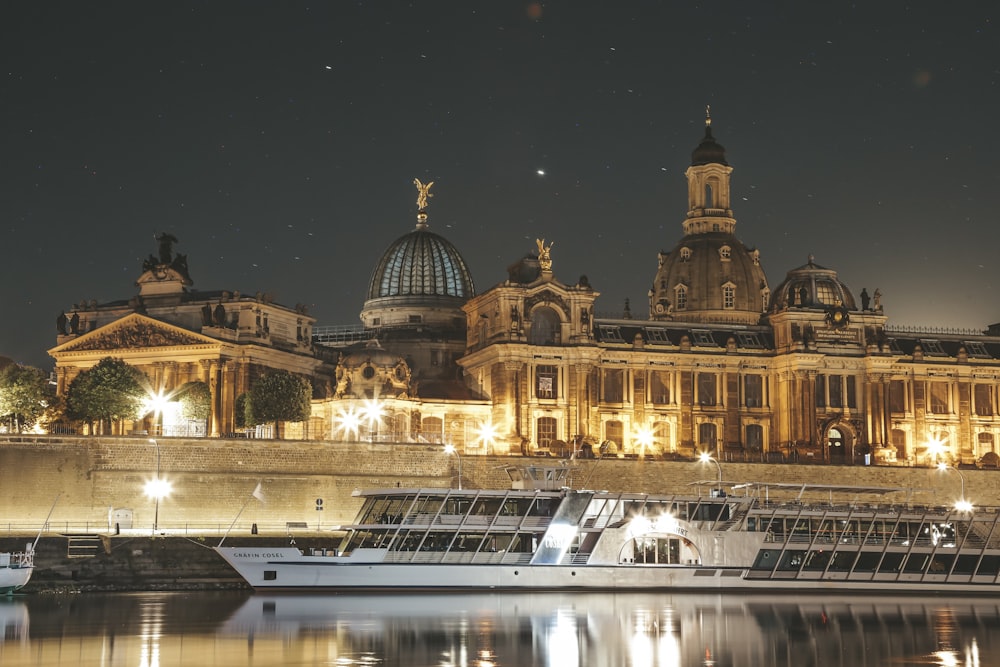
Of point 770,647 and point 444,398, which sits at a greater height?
point 444,398

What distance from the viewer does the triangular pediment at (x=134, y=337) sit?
10625 cm

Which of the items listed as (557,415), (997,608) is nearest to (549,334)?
(557,415)

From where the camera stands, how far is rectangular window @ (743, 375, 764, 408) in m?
118

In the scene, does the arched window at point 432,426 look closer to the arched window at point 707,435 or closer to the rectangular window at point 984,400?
the arched window at point 707,435

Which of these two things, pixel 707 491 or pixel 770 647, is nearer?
pixel 770 647

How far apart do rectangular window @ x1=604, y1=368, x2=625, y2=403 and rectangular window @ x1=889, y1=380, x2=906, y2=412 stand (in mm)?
22783

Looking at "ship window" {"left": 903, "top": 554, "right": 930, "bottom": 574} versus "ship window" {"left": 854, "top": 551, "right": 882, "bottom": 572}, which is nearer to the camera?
"ship window" {"left": 854, "top": 551, "right": 882, "bottom": 572}

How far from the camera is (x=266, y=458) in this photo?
299 feet

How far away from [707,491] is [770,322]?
1024 inches

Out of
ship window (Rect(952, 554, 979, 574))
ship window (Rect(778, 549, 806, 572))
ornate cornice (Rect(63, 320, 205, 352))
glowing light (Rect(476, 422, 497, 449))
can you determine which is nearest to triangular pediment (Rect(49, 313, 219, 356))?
ornate cornice (Rect(63, 320, 205, 352))

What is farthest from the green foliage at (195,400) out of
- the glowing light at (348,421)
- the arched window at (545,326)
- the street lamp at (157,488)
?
the arched window at (545,326)

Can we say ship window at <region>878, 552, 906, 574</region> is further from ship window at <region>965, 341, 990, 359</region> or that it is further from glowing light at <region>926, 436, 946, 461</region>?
ship window at <region>965, 341, 990, 359</region>

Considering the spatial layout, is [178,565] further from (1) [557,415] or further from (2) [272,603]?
(1) [557,415]

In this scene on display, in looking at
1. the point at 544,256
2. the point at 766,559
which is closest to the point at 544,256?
the point at 544,256
